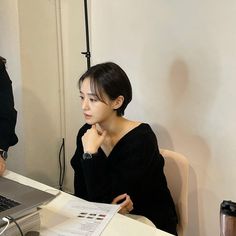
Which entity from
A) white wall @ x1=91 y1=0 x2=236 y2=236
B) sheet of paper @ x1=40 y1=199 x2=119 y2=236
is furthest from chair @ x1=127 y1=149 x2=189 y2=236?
sheet of paper @ x1=40 y1=199 x2=119 y2=236

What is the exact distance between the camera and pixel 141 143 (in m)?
1.41

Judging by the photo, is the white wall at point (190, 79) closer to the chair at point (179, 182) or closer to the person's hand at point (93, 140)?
the chair at point (179, 182)

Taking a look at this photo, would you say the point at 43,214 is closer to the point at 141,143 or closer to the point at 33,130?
the point at 141,143

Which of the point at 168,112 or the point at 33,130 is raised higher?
Result: the point at 168,112

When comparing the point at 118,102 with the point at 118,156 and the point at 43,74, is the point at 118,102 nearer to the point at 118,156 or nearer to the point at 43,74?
the point at 118,156

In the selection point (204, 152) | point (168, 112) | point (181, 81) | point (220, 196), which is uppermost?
point (181, 81)

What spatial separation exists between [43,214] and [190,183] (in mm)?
962

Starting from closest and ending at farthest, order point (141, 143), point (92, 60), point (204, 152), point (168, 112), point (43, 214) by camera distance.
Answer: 1. point (43, 214)
2. point (141, 143)
3. point (204, 152)
4. point (168, 112)
5. point (92, 60)

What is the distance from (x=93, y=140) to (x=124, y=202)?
0.86ft

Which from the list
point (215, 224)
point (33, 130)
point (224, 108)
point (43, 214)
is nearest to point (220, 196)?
point (215, 224)

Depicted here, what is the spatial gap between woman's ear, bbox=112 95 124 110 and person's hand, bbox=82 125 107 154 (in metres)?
0.11

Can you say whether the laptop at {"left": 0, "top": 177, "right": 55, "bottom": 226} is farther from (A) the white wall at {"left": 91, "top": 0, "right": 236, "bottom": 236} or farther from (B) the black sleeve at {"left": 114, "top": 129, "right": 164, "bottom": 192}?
(A) the white wall at {"left": 91, "top": 0, "right": 236, "bottom": 236}

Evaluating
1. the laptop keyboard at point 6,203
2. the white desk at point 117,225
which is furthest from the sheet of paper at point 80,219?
the laptop keyboard at point 6,203

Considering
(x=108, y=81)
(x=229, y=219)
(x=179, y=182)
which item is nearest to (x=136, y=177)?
(x=179, y=182)
